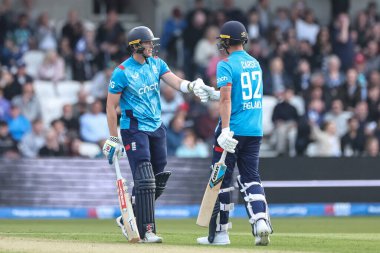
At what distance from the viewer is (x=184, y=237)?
39.3 feet

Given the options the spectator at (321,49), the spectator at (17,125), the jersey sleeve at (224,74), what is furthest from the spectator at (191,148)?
the jersey sleeve at (224,74)

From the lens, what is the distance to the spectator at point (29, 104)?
64.1ft

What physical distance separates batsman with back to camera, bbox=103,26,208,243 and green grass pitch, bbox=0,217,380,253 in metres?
0.47

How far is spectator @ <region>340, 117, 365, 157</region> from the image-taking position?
65.2 feet

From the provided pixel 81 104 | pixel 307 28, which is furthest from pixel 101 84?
pixel 307 28

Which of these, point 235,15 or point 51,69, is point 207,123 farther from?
point 235,15

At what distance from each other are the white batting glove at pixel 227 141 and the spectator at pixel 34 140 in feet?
28.4

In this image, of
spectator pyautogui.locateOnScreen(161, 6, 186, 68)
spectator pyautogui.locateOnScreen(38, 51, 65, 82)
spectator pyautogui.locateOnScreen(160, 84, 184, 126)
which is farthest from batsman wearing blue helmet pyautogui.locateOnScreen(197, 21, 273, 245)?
spectator pyautogui.locateOnScreen(161, 6, 186, 68)

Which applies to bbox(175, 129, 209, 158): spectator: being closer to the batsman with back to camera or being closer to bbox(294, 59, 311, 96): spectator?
bbox(294, 59, 311, 96): spectator

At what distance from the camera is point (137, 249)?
10070 millimetres

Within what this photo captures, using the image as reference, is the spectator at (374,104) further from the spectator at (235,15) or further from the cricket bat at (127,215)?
the cricket bat at (127,215)

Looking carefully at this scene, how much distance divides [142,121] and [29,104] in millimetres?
8843

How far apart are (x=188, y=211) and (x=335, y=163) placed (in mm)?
2600

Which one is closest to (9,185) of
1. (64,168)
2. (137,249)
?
(64,168)
